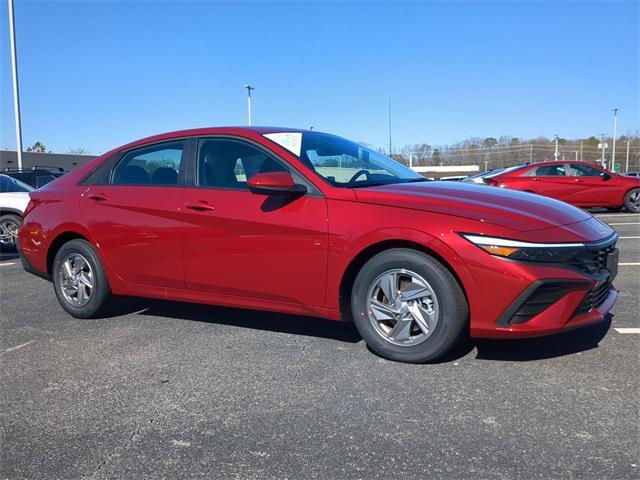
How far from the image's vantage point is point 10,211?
9430mm

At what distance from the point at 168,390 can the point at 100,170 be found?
2.50m

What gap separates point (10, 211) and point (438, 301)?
8656 millimetres

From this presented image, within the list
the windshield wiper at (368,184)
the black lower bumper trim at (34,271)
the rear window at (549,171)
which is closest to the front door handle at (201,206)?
the windshield wiper at (368,184)

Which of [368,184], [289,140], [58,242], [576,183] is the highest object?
[289,140]

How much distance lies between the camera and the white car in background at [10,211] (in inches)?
370

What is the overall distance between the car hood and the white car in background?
25.5 ft

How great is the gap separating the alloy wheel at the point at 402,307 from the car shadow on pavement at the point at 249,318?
1.83 feet

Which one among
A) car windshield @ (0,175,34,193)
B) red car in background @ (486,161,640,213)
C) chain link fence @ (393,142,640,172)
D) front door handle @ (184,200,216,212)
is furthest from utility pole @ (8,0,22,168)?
chain link fence @ (393,142,640,172)

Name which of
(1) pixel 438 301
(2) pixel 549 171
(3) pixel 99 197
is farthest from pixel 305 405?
(2) pixel 549 171

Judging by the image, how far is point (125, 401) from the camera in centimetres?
312

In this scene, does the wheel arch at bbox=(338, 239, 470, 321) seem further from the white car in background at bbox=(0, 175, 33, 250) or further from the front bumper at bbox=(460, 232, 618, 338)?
the white car in background at bbox=(0, 175, 33, 250)

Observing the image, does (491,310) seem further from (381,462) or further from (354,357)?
(381,462)

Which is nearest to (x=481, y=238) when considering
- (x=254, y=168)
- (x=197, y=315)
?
(x=254, y=168)

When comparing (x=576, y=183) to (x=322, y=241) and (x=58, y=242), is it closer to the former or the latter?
(x=322, y=241)
